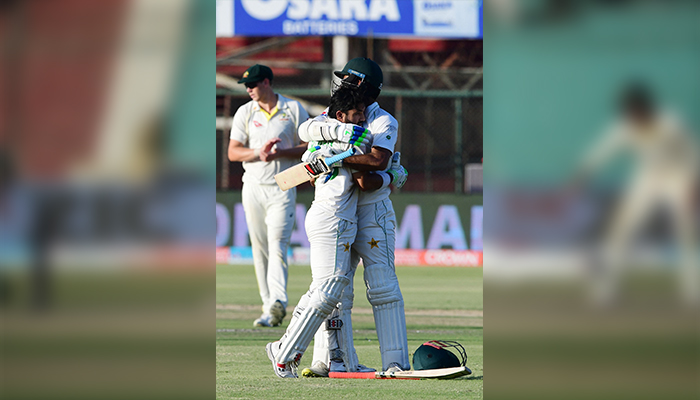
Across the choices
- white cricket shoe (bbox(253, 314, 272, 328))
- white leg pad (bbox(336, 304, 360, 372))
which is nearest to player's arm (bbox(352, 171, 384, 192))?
white leg pad (bbox(336, 304, 360, 372))

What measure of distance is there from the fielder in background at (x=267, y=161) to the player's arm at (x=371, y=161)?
10.2 ft

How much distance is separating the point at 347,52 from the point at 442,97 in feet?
14.9

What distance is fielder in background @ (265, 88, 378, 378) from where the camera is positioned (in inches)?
191

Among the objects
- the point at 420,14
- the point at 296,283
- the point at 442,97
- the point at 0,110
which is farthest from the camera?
the point at 420,14

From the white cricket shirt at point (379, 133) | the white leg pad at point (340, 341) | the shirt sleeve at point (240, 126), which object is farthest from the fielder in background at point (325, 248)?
the shirt sleeve at point (240, 126)

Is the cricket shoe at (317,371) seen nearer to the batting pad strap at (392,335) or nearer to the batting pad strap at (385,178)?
the batting pad strap at (392,335)

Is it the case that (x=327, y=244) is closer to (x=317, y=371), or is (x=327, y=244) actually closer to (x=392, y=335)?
(x=392, y=335)

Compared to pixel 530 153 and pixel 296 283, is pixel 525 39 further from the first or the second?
pixel 296 283

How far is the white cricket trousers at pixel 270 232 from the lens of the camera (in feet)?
25.9

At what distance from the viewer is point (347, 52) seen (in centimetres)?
2258

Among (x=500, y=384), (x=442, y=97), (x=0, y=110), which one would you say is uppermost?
(x=442, y=97)

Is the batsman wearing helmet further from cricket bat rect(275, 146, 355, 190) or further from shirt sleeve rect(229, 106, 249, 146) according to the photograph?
shirt sleeve rect(229, 106, 249, 146)

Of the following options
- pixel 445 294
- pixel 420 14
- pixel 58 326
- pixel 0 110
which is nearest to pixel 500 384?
pixel 58 326

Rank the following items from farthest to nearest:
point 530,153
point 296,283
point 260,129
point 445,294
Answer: point 296,283, point 445,294, point 260,129, point 530,153
